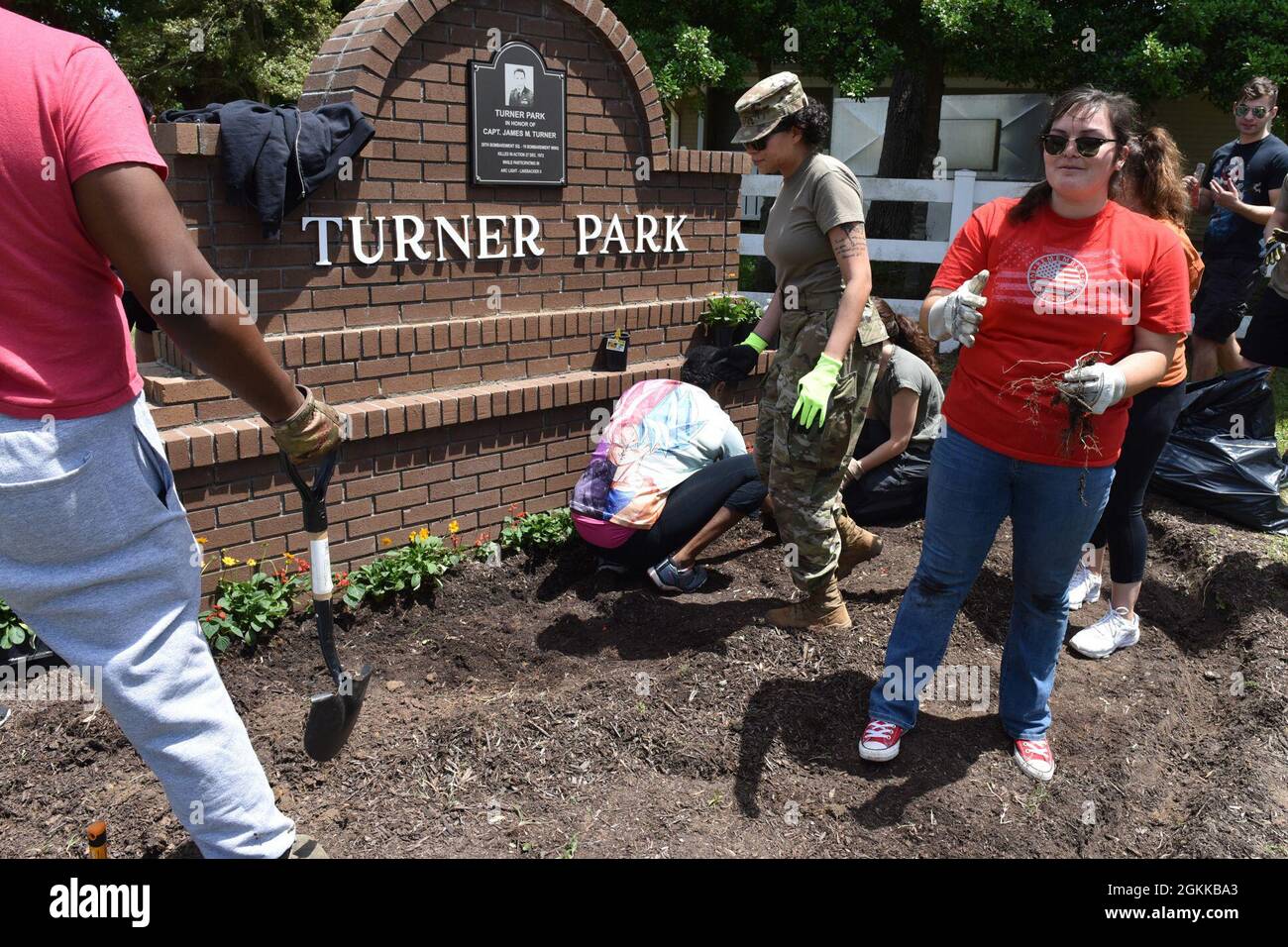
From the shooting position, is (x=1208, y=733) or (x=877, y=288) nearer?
(x=1208, y=733)

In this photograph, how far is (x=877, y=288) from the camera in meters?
13.6

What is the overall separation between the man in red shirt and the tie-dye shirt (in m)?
2.35

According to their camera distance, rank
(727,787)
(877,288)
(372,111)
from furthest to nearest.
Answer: (877,288) → (372,111) → (727,787)

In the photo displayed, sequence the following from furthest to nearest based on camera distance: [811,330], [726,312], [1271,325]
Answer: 1. [726,312]
2. [1271,325]
3. [811,330]

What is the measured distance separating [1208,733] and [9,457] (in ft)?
12.8

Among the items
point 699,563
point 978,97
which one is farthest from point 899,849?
point 978,97

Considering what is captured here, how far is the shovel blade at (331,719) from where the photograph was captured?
288 centimetres

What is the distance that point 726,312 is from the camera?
5.82 meters

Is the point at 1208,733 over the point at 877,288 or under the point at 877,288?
under

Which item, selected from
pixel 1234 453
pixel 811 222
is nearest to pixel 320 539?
pixel 811 222

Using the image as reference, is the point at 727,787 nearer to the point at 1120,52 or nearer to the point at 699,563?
the point at 699,563

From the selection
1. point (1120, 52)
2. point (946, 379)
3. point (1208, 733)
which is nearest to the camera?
point (1208, 733)

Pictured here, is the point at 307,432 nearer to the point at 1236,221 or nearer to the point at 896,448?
the point at 896,448

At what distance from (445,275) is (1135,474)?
9.90 feet
